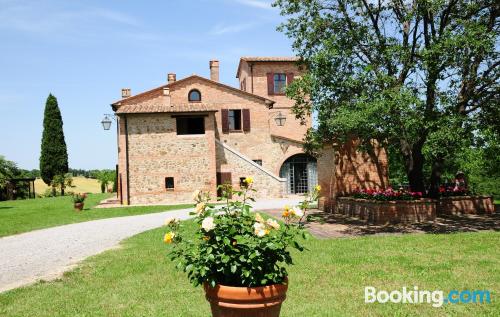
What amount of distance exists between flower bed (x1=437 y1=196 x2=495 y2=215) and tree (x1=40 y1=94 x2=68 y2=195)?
3911cm

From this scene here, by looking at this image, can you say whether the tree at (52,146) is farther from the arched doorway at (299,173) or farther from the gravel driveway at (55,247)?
the gravel driveway at (55,247)

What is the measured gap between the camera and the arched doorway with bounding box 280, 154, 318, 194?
30312 mm

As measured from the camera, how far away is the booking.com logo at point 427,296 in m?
5.01

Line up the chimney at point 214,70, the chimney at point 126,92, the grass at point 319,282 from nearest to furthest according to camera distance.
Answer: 1. the grass at point 319,282
2. the chimney at point 126,92
3. the chimney at point 214,70

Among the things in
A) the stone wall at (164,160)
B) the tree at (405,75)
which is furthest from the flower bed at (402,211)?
the stone wall at (164,160)

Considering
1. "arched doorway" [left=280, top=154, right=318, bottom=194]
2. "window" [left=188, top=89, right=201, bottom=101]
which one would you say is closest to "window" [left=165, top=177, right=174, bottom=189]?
"window" [left=188, top=89, right=201, bottom=101]

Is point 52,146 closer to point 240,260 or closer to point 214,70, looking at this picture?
point 214,70

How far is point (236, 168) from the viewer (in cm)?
2689

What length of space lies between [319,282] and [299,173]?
81.2ft

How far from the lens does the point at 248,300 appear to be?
11.1ft

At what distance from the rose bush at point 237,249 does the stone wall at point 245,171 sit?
73.9ft

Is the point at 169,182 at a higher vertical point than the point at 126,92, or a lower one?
lower

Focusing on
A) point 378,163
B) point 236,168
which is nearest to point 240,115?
point 236,168

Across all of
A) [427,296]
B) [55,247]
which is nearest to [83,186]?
[55,247]
